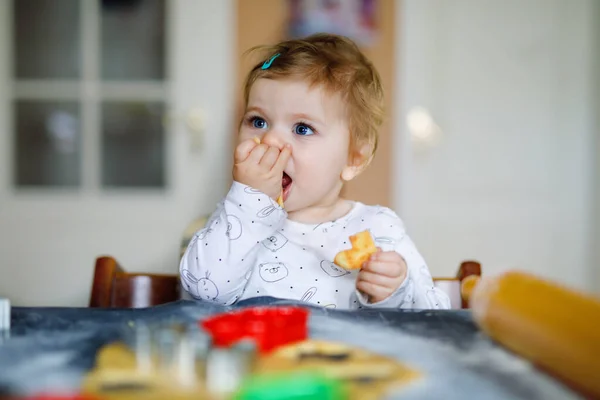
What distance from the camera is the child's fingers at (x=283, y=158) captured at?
92 centimetres

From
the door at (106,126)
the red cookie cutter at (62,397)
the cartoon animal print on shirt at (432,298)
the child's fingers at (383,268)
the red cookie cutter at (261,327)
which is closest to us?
the red cookie cutter at (62,397)

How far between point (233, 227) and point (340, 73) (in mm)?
352

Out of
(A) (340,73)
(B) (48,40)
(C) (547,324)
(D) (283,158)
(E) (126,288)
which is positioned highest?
(B) (48,40)

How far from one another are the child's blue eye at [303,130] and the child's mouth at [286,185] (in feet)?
0.23

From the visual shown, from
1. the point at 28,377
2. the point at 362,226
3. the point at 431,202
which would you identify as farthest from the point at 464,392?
the point at 431,202

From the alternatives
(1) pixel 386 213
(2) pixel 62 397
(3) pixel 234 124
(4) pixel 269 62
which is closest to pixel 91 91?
(3) pixel 234 124

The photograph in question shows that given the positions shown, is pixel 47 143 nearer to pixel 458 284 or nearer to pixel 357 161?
pixel 357 161

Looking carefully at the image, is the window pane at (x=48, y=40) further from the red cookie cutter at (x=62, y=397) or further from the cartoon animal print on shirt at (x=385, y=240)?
the red cookie cutter at (x=62, y=397)

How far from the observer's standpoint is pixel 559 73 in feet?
8.22

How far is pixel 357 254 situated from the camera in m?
0.82

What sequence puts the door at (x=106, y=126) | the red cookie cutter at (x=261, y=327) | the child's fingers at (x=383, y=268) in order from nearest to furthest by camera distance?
1. the red cookie cutter at (x=261, y=327)
2. the child's fingers at (x=383, y=268)
3. the door at (x=106, y=126)

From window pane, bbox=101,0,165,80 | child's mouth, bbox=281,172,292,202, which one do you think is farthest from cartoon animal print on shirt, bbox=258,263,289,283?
window pane, bbox=101,0,165,80

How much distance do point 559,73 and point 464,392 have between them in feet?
7.85

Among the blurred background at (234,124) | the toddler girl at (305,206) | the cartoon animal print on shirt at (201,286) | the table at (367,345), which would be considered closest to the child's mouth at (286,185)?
the toddler girl at (305,206)
